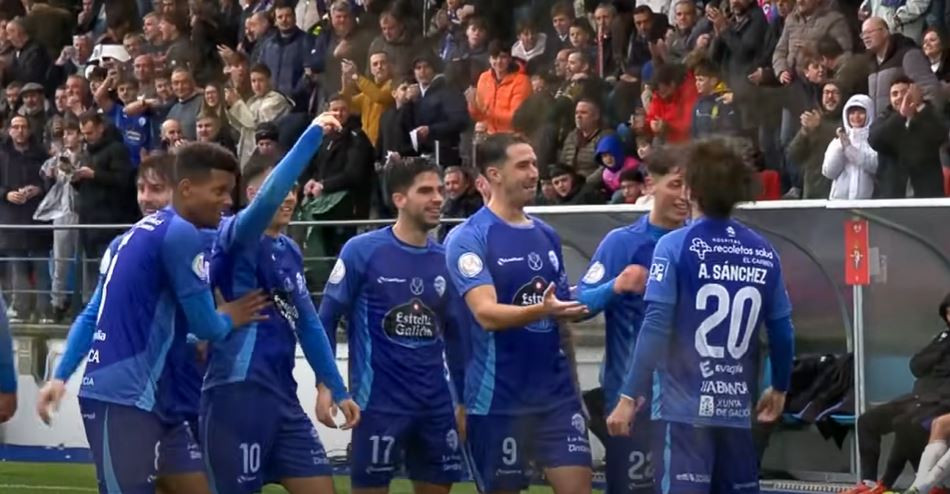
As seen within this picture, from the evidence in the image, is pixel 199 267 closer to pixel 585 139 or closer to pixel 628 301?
pixel 628 301

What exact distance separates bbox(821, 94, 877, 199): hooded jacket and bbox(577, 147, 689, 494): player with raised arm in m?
4.80

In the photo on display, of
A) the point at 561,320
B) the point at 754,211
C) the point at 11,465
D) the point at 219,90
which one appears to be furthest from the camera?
the point at 219,90

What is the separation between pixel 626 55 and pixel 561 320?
301 inches

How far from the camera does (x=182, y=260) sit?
25.7ft

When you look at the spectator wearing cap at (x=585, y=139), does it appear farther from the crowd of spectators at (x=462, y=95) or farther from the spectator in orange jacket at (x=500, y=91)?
the spectator in orange jacket at (x=500, y=91)

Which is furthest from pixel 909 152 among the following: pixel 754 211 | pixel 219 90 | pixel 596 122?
pixel 219 90

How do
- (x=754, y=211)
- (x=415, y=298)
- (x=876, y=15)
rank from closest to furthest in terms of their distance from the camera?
(x=415, y=298), (x=754, y=211), (x=876, y=15)

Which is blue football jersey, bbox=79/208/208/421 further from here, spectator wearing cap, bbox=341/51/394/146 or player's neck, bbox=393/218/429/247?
spectator wearing cap, bbox=341/51/394/146

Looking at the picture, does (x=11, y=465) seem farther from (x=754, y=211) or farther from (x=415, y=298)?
(x=415, y=298)

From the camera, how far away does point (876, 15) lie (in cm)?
1462

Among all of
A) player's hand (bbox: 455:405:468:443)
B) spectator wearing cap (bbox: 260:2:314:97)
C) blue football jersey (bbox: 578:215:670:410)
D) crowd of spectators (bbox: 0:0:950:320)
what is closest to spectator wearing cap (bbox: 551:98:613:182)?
crowd of spectators (bbox: 0:0:950:320)

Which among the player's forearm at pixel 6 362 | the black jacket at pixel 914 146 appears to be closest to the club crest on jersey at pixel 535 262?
the player's forearm at pixel 6 362

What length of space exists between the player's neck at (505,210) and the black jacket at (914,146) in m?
5.12

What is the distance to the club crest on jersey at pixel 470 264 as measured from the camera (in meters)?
8.92
